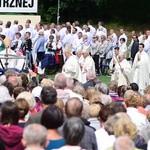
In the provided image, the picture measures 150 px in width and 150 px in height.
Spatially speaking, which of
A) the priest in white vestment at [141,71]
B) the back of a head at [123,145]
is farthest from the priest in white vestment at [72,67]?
the back of a head at [123,145]

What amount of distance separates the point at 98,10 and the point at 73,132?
134 feet

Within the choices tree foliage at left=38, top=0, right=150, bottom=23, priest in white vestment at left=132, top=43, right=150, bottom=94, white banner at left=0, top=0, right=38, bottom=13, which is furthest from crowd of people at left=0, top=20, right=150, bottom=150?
tree foliage at left=38, top=0, right=150, bottom=23

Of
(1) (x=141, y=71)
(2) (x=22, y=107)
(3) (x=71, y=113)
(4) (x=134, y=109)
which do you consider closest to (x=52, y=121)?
(3) (x=71, y=113)

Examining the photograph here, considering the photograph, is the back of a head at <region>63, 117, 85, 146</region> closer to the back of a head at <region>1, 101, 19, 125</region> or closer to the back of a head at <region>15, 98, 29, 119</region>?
the back of a head at <region>1, 101, 19, 125</region>

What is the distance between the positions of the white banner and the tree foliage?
2889cm

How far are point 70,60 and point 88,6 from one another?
2779 centimetres

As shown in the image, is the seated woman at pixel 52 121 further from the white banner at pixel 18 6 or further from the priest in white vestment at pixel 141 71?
the priest in white vestment at pixel 141 71

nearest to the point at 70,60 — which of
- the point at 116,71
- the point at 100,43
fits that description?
the point at 116,71

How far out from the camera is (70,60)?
19.7m

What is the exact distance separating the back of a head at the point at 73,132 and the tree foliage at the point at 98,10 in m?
38.9

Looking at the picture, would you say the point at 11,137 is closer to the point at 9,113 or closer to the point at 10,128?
the point at 10,128

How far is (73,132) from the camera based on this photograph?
6.70 meters

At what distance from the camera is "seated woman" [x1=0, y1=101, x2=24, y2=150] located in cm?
725

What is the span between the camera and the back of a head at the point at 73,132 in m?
6.67
